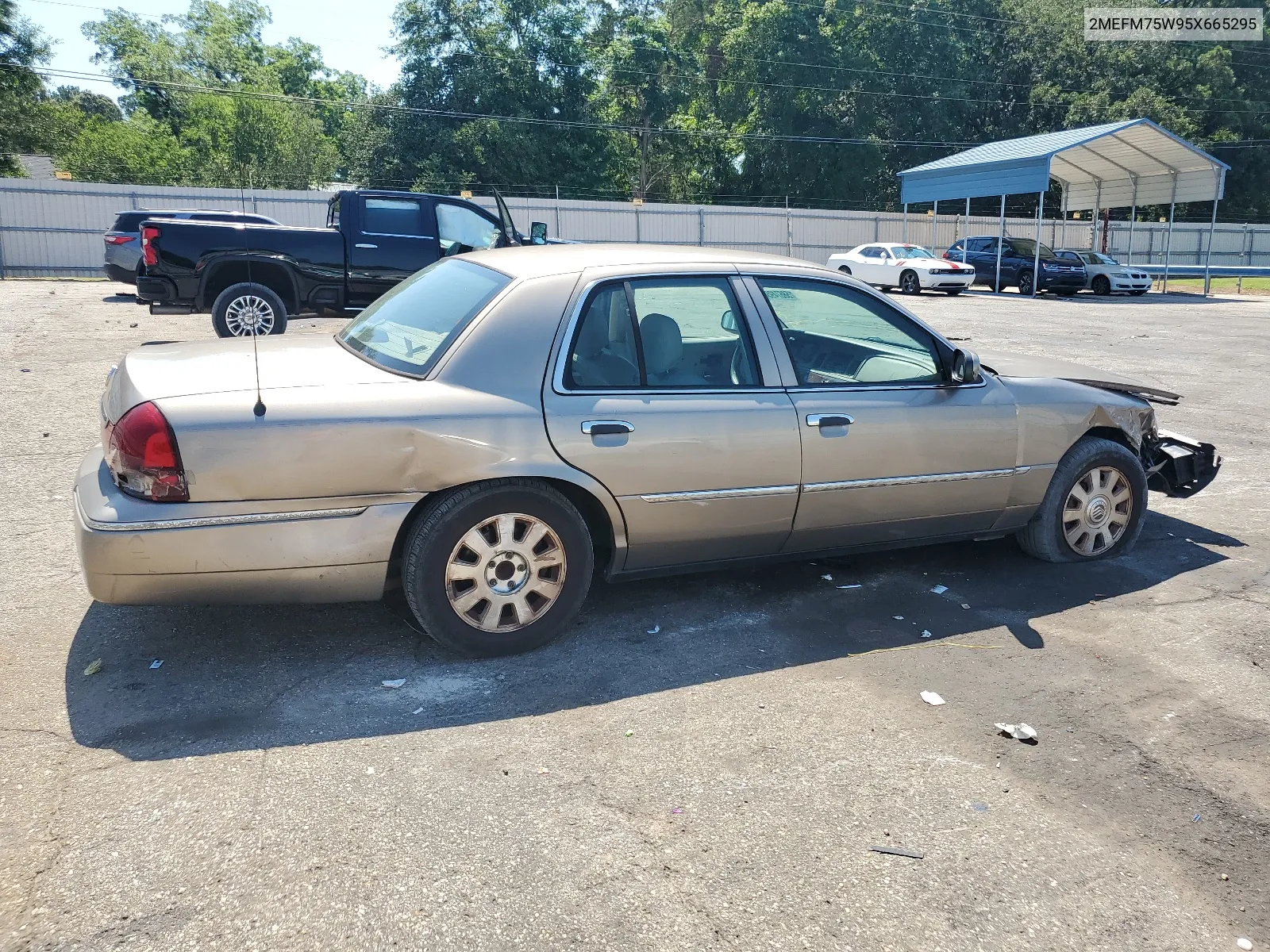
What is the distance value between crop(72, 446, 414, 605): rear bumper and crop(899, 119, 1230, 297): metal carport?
28.3m

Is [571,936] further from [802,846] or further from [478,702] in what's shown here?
[478,702]

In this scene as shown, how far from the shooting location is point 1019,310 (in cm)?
2333

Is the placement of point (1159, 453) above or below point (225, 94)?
below

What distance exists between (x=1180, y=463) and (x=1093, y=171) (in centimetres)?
3301

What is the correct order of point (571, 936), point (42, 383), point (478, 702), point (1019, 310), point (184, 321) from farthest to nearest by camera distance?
1. point (1019, 310)
2. point (184, 321)
3. point (42, 383)
4. point (478, 702)
5. point (571, 936)

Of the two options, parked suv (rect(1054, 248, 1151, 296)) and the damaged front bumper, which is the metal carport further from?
the damaged front bumper

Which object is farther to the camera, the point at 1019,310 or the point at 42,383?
the point at 1019,310

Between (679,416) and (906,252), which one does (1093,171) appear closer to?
(906,252)

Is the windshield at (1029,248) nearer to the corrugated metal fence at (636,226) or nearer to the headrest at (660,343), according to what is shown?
the corrugated metal fence at (636,226)

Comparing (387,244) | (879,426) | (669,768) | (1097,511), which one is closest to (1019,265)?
(387,244)

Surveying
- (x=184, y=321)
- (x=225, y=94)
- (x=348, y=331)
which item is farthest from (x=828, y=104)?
(x=348, y=331)

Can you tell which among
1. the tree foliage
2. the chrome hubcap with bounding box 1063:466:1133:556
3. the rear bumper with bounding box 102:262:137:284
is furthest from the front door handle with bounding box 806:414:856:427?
the tree foliage

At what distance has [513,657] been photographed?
426cm

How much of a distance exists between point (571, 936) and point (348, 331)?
3.24 meters
